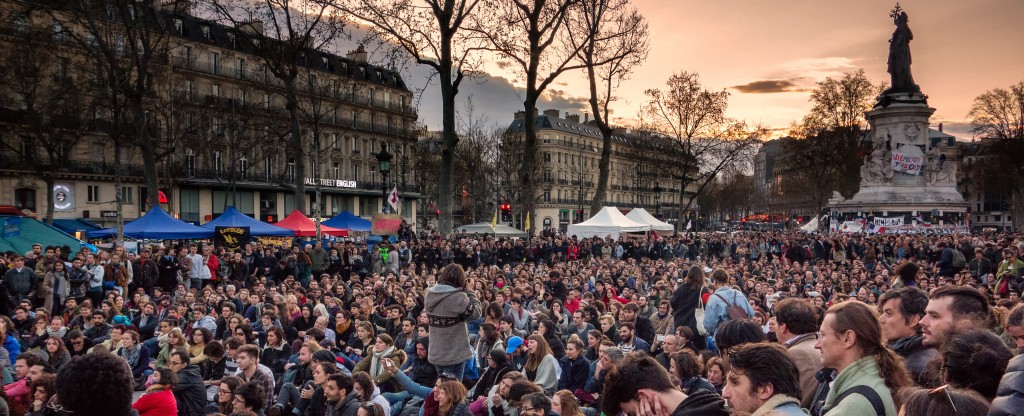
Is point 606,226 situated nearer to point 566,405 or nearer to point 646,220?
point 646,220

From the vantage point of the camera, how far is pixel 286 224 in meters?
25.9

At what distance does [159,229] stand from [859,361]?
21.3 metres

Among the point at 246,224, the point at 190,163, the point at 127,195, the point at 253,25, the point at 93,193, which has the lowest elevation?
the point at 246,224

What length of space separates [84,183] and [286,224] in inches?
1070

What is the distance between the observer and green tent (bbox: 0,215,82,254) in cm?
1836

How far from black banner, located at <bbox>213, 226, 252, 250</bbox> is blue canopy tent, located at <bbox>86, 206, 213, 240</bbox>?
21.6 inches

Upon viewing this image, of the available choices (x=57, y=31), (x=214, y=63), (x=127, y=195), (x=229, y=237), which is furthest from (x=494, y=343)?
(x=214, y=63)

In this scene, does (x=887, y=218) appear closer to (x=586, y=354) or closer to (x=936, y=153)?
(x=936, y=153)

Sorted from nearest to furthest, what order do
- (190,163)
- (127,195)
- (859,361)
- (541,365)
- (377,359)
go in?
1. (859,361)
2. (541,365)
3. (377,359)
4. (127,195)
5. (190,163)

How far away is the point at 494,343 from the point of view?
8.75 metres

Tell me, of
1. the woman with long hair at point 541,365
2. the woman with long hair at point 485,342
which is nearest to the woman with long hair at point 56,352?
the woman with long hair at point 485,342

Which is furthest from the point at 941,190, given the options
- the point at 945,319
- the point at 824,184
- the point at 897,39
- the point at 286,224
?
the point at 945,319

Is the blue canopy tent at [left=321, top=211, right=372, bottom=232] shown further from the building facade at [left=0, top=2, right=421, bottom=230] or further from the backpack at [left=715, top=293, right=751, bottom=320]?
the backpack at [left=715, top=293, right=751, bottom=320]

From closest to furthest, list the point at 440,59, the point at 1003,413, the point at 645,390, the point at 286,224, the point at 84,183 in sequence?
the point at 1003,413, the point at 645,390, the point at 440,59, the point at 286,224, the point at 84,183
